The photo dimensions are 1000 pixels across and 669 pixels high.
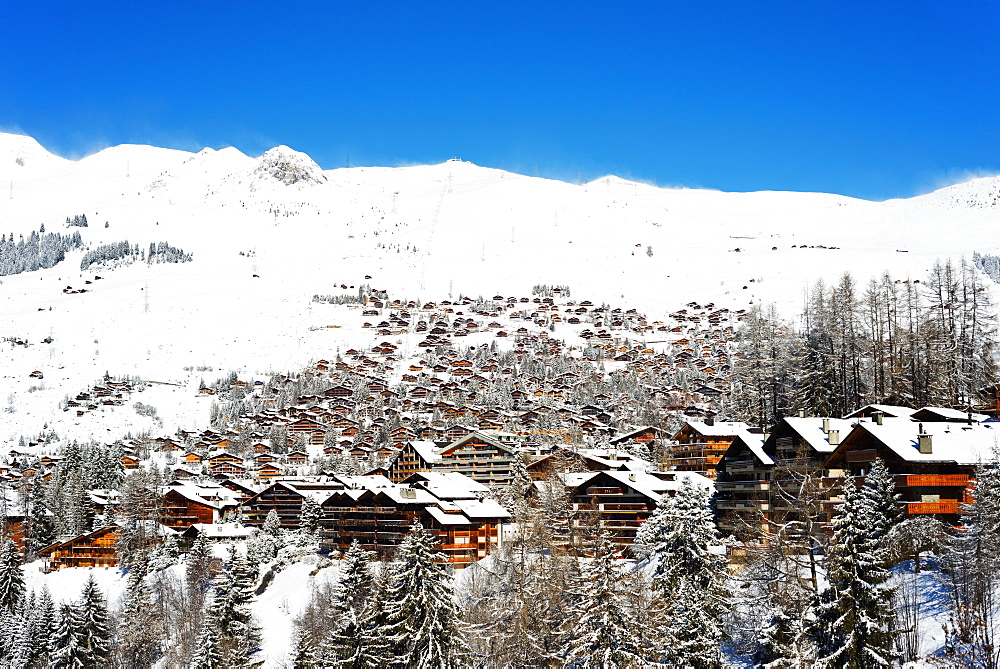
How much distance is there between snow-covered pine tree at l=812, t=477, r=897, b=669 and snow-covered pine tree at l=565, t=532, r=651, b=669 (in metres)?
8.72

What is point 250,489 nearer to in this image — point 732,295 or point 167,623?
point 167,623

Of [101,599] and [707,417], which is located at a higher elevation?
[707,417]

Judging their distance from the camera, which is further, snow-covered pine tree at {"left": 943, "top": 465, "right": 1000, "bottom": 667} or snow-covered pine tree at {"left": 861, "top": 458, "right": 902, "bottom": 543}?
snow-covered pine tree at {"left": 861, "top": 458, "right": 902, "bottom": 543}

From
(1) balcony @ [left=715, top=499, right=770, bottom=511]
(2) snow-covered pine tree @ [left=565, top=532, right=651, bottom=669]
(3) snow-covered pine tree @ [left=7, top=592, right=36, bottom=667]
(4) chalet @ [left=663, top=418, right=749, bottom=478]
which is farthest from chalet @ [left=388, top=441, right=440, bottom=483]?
(2) snow-covered pine tree @ [left=565, top=532, right=651, bottom=669]

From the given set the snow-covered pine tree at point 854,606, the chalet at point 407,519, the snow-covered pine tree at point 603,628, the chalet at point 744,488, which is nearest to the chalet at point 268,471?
the chalet at point 407,519

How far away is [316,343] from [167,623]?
10446 centimetres

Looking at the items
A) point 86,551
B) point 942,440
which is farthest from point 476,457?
point 942,440

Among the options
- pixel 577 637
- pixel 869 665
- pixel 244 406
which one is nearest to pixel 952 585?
pixel 869 665

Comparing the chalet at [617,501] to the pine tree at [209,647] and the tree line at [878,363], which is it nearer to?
the tree line at [878,363]

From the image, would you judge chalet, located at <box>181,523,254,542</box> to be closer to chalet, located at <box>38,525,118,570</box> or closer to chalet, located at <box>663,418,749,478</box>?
chalet, located at <box>38,525,118,570</box>

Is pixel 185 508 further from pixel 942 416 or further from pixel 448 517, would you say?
pixel 942 416

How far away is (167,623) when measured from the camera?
62000mm

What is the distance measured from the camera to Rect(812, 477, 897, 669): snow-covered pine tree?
2716 cm

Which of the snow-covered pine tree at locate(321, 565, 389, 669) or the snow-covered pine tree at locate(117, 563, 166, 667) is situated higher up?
the snow-covered pine tree at locate(321, 565, 389, 669)
